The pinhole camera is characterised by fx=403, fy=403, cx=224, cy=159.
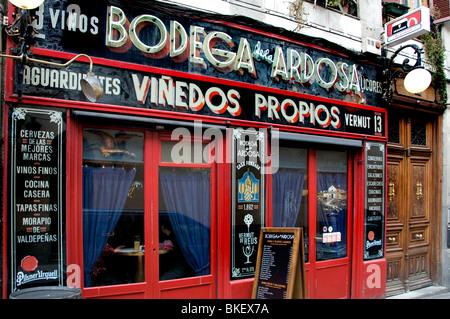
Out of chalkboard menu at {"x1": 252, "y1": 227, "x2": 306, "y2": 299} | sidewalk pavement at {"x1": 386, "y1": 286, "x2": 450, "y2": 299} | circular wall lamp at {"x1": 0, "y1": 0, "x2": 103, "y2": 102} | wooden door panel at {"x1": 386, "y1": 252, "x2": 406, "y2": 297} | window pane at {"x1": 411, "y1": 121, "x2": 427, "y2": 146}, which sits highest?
circular wall lamp at {"x1": 0, "y1": 0, "x2": 103, "y2": 102}

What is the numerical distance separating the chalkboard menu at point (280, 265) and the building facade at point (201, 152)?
0.32 metres

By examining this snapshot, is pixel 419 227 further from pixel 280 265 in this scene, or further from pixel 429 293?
pixel 280 265

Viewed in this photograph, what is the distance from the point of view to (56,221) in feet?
14.1

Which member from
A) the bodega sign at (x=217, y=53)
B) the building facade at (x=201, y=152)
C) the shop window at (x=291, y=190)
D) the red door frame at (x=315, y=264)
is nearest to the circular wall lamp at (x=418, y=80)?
the building facade at (x=201, y=152)

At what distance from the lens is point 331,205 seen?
6887 mm

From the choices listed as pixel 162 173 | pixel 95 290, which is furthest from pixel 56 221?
pixel 162 173

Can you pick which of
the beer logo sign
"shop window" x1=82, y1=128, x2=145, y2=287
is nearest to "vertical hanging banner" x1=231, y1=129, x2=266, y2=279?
the beer logo sign

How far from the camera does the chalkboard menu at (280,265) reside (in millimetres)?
5023

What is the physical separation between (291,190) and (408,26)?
3.57 m

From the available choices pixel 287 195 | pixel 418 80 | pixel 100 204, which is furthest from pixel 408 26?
pixel 100 204

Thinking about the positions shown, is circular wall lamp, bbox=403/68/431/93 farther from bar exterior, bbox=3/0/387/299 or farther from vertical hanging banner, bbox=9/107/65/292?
vertical hanging banner, bbox=9/107/65/292

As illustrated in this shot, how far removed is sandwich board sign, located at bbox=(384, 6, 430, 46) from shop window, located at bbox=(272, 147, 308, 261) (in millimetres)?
2766

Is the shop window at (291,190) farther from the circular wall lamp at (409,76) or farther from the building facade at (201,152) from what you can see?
the circular wall lamp at (409,76)

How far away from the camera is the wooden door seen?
7605 mm
